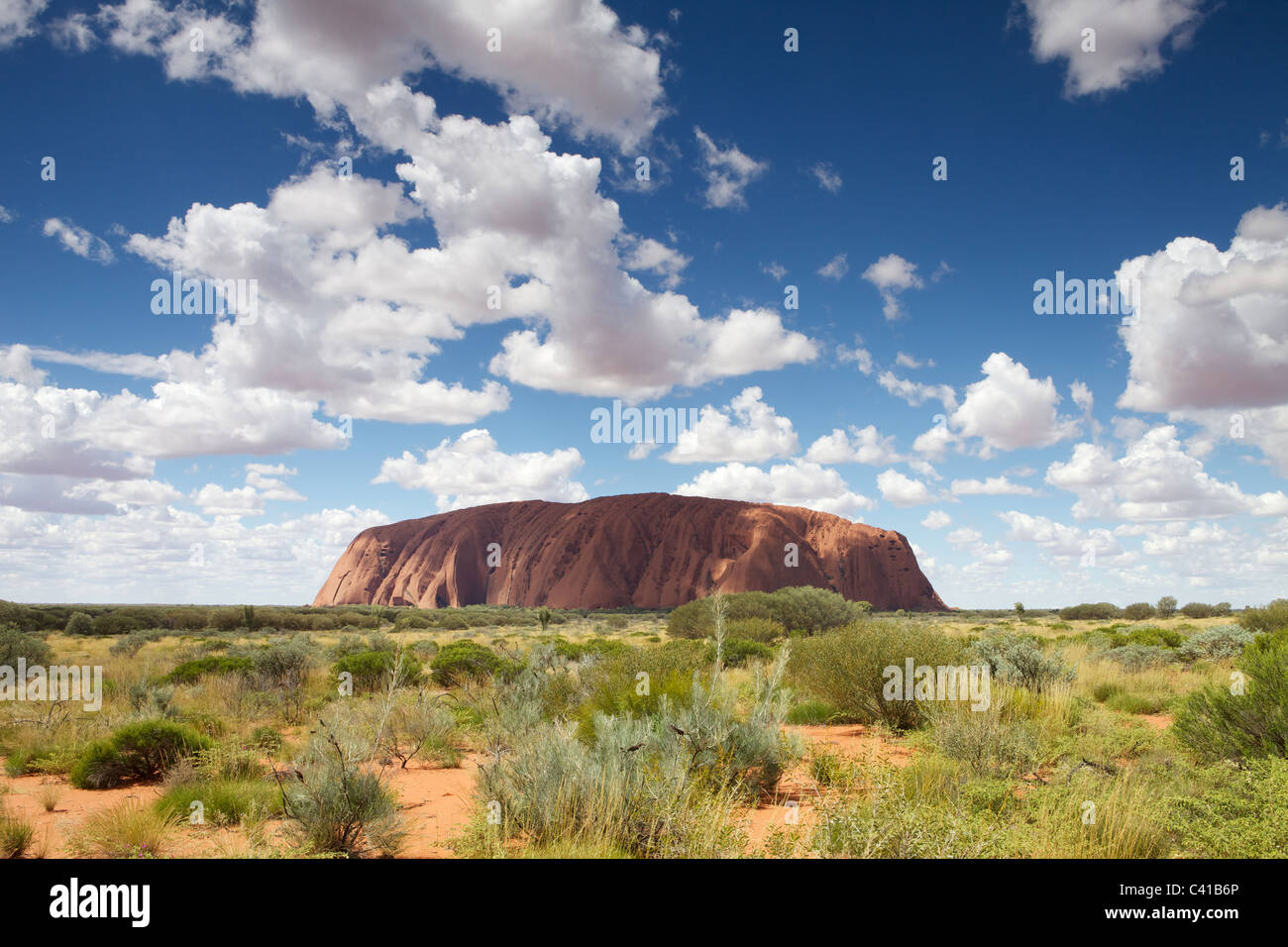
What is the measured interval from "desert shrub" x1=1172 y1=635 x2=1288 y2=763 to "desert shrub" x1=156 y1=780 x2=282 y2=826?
8.90m

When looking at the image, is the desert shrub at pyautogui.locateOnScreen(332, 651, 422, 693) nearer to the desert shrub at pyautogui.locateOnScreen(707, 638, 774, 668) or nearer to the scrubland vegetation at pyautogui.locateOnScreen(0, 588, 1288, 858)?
the scrubland vegetation at pyautogui.locateOnScreen(0, 588, 1288, 858)

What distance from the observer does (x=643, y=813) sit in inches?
193

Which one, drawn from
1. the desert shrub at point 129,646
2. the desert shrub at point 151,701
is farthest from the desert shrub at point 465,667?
the desert shrub at point 129,646

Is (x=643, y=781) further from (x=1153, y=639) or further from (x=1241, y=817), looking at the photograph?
(x=1153, y=639)

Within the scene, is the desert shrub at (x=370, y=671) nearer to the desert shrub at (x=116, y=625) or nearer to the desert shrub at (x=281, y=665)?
the desert shrub at (x=281, y=665)

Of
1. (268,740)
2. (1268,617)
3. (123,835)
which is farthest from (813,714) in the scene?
(1268,617)

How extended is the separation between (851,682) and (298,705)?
9736 mm

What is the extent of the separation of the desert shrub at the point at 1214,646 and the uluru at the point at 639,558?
2418 inches

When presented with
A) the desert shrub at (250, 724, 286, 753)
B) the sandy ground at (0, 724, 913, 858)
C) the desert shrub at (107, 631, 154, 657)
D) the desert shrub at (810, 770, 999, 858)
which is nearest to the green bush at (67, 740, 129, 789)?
the sandy ground at (0, 724, 913, 858)

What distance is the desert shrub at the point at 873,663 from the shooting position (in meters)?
10.1

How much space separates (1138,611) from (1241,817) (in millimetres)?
54514

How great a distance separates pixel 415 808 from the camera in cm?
662
